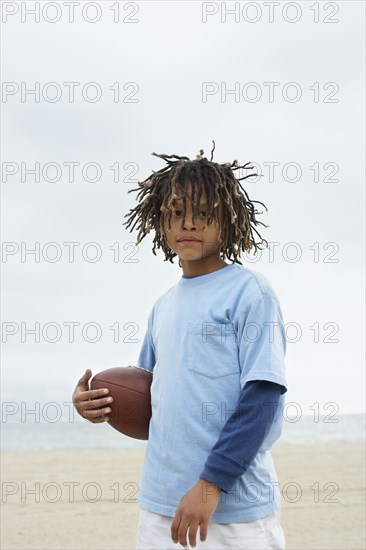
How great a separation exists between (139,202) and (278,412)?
96 centimetres

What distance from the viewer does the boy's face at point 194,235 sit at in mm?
2854

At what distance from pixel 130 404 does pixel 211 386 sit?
0.41 meters

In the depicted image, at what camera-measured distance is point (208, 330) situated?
2760mm

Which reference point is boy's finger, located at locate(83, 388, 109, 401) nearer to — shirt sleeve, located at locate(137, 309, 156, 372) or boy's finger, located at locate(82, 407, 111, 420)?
boy's finger, located at locate(82, 407, 111, 420)

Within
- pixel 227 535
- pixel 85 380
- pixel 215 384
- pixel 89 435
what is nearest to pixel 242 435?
pixel 215 384

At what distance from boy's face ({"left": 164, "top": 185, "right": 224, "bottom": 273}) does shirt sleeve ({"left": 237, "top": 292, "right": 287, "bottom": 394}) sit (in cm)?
29

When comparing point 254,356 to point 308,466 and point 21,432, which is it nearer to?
point 308,466

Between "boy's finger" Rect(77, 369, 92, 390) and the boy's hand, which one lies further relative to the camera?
"boy's finger" Rect(77, 369, 92, 390)

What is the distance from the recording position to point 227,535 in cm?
264

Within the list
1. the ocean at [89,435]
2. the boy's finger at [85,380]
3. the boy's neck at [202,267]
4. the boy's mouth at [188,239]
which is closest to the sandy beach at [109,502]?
the boy's finger at [85,380]

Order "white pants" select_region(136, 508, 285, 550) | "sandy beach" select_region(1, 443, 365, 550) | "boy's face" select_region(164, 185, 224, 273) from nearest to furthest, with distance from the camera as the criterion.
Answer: "white pants" select_region(136, 508, 285, 550) → "boy's face" select_region(164, 185, 224, 273) → "sandy beach" select_region(1, 443, 365, 550)

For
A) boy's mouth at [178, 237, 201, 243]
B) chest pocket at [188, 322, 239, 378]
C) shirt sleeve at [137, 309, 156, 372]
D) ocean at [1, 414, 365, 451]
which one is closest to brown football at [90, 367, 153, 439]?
shirt sleeve at [137, 309, 156, 372]

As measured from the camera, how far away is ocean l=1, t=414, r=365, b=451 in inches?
1078

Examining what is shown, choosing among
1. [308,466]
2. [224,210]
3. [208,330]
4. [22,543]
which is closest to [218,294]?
[208,330]
